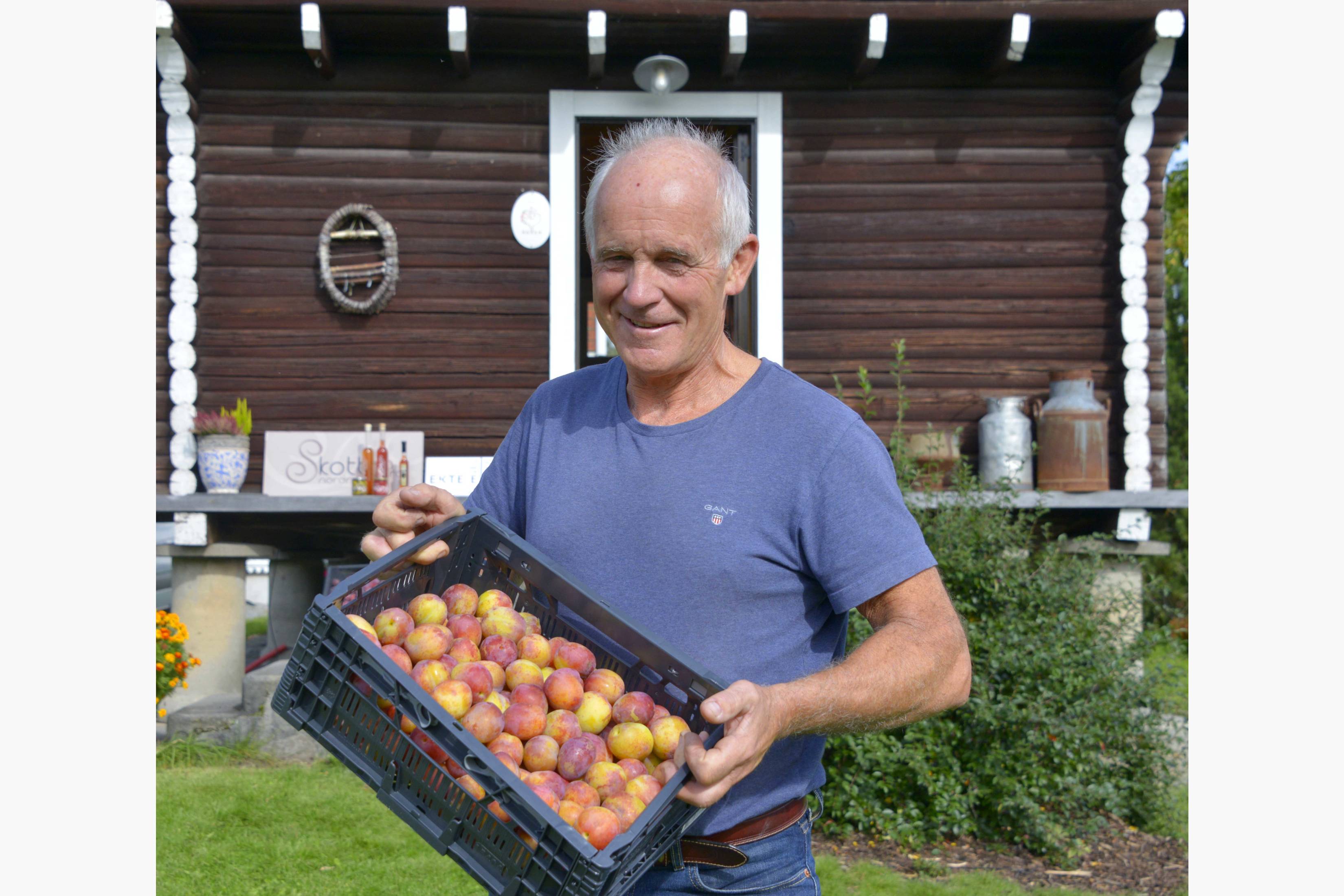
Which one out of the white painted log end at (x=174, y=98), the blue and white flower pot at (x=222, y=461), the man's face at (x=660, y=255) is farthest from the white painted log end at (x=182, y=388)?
the man's face at (x=660, y=255)

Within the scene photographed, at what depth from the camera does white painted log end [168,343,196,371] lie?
6.57 meters

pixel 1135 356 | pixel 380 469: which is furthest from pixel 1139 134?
pixel 380 469

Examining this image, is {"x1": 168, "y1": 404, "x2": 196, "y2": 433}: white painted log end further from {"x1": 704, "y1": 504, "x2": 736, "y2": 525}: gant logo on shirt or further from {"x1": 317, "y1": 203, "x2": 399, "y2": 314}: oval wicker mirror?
{"x1": 704, "y1": 504, "x2": 736, "y2": 525}: gant logo on shirt

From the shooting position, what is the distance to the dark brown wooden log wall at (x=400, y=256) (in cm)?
680

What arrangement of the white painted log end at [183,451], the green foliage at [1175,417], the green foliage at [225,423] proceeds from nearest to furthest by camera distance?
the green foliage at [225,423]
the white painted log end at [183,451]
the green foliage at [1175,417]

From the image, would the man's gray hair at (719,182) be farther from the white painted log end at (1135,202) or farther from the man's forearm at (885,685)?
the white painted log end at (1135,202)

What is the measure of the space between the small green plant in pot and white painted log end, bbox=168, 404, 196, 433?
0.29ft

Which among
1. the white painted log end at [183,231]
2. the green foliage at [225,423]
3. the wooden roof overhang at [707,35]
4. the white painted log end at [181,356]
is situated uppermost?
the wooden roof overhang at [707,35]

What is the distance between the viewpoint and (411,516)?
206 cm

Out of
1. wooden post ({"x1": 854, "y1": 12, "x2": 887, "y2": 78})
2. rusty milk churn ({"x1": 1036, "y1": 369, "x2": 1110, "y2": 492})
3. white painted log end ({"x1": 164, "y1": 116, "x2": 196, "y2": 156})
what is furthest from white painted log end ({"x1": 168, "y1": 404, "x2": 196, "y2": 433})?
rusty milk churn ({"x1": 1036, "y1": 369, "x2": 1110, "y2": 492})

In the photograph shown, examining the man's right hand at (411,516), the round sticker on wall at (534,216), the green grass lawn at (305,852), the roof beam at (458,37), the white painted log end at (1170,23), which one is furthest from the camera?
the round sticker on wall at (534,216)

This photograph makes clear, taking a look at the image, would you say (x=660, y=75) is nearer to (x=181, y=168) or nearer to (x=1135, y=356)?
(x=181, y=168)

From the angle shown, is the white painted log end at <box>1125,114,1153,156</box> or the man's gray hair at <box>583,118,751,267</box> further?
the white painted log end at <box>1125,114,1153,156</box>

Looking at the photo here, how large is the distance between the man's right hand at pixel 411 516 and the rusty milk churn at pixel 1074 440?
5265mm
